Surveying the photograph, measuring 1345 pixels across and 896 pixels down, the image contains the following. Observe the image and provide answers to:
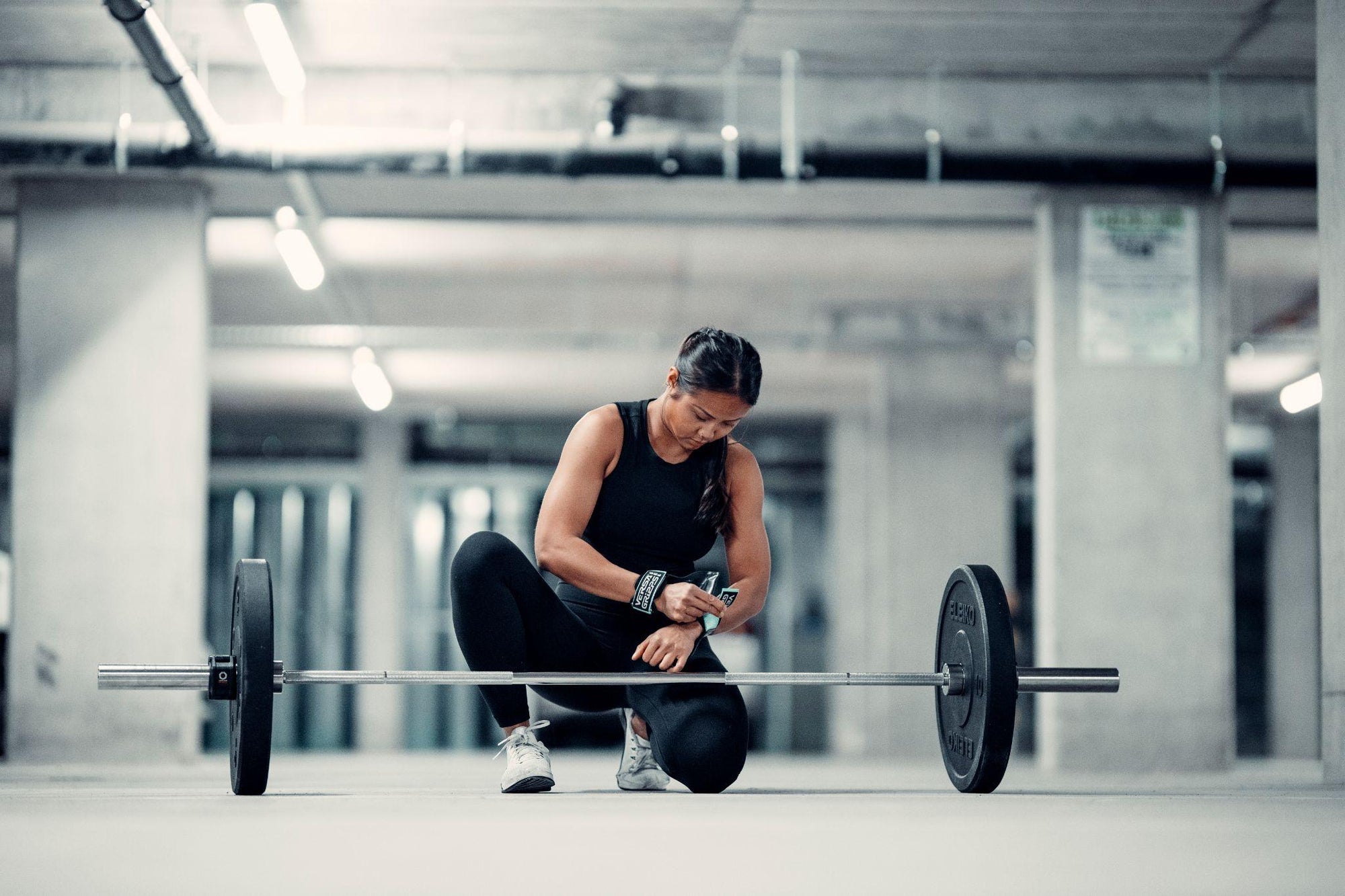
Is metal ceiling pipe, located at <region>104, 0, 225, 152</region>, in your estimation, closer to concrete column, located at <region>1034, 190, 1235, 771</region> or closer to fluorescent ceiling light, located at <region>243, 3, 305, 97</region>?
fluorescent ceiling light, located at <region>243, 3, 305, 97</region>

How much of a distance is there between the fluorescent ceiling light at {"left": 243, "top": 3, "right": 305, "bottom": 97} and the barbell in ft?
8.41

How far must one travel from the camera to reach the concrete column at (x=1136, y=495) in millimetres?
6574

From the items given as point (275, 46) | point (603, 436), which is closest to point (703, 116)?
point (275, 46)

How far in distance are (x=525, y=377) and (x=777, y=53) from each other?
5641 millimetres

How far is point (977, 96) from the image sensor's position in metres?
6.59

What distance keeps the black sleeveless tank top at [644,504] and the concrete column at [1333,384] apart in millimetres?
1829

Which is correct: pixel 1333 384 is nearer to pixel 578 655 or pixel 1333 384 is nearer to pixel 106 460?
pixel 578 655

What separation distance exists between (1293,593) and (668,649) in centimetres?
1066

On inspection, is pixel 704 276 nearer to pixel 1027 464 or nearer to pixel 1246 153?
pixel 1246 153

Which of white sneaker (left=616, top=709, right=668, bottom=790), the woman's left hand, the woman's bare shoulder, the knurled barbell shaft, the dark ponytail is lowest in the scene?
white sneaker (left=616, top=709, right=668, bottom=790)

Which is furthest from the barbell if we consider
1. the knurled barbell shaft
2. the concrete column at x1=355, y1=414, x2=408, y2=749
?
Answer: the concrete column at x1=355, y1=414, x2=408, y2=749

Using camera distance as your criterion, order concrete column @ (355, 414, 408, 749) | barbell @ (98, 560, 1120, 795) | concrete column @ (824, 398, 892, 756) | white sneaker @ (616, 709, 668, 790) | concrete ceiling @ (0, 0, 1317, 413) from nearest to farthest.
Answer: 1. barbell @ (98, 560, 1120, 795)
2. white sneaker @ (616, 709, 668, 790)
3. concrete ceiling @ (0, 0, 1317, 413)
4. concrete column @ (824, 398, 892, 756)
5. concrete column @ (355, 414, 408, 749)

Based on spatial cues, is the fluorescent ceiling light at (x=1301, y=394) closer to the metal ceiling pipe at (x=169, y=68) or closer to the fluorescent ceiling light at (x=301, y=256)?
the fluorescent ceiling light at (x=301, y=256)

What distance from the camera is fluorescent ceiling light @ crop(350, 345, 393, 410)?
1005 cm
